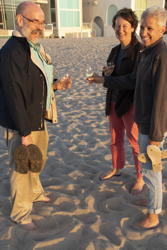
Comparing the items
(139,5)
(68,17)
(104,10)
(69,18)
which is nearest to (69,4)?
(68,17)

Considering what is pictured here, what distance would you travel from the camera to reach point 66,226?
104 inches

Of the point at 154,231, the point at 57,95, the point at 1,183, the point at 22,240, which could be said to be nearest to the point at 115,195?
the point at 154,231

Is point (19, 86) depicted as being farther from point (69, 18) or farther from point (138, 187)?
point (69, 18)

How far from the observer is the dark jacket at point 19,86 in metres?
2.18

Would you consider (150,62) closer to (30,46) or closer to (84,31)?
(30,46)

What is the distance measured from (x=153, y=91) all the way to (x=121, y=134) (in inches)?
50.5

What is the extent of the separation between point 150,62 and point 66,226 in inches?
66.0

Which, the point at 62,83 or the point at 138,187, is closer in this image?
the point at 62,83

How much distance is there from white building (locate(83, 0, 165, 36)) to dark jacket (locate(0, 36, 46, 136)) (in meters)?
44.8

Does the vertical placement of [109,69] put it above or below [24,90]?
above

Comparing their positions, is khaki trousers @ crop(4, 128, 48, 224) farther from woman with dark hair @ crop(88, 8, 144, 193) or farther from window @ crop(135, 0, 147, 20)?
window @ crop(135, 0, 147, 20)

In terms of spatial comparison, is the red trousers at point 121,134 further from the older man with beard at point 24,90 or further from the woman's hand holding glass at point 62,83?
the older man with beard at point 24,90

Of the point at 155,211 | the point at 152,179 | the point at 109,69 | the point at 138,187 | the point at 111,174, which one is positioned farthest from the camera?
the point at 111,174

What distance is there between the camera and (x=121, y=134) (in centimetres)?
332
